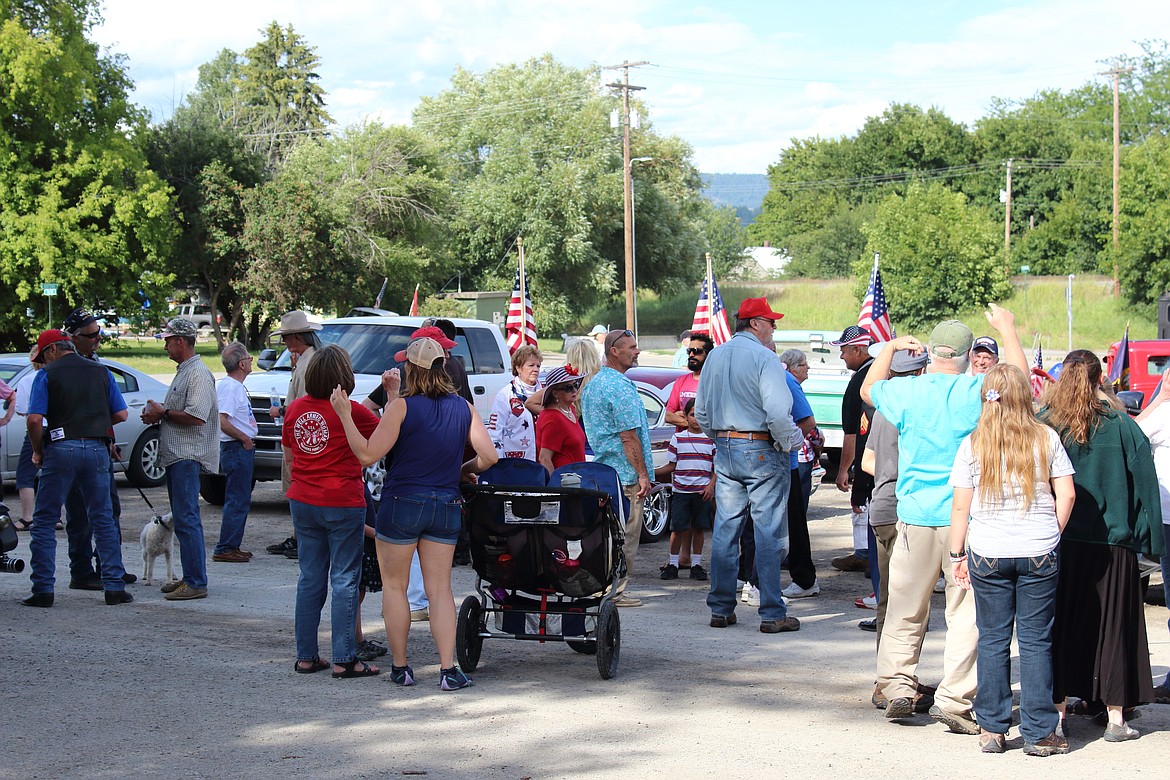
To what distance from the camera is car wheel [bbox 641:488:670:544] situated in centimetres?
1237

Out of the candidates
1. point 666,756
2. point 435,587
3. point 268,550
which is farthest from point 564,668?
point 268,550

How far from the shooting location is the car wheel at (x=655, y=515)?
12366 mm

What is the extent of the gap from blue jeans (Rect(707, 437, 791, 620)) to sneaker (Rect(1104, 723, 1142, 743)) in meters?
2.71

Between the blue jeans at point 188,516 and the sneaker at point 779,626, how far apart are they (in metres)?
4.20

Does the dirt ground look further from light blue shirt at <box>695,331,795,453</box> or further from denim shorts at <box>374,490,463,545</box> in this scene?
light blue shirt at <box>695,331,795,453</box>

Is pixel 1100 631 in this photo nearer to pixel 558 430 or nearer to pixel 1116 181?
pixel 558 430

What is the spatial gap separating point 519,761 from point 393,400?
2.12 meters

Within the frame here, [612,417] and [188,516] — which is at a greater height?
[612,417]

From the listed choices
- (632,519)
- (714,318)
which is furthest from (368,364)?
(714,318)

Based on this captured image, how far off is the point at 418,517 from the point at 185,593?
3.32m

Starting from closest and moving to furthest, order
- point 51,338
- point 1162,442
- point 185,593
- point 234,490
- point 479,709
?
point 479,709, point 1162,442, point 185,593, point 51,338, point 234,490

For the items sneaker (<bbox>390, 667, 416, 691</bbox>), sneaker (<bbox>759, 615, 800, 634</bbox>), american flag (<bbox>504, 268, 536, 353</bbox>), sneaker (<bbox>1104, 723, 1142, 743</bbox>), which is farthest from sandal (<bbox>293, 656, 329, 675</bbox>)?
american flag (<bbox>504, 268, 536, 353</bbox>)

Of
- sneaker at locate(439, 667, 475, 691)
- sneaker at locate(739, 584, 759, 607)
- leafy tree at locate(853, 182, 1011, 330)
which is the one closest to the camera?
sneaker at locate(439, 667, 475, 691)

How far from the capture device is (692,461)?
33.8 ft
